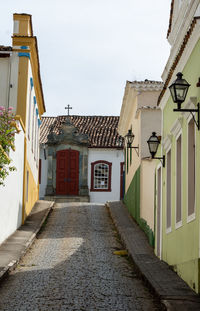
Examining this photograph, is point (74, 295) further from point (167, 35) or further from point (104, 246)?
point (167, 35)

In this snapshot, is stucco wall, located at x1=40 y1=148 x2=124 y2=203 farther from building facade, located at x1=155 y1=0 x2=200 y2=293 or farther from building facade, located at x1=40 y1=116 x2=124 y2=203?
building facade, located at x1=155 y1=0 x2=200 y2=293

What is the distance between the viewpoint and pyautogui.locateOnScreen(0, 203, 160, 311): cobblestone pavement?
823cm

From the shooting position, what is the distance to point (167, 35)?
16.4 m

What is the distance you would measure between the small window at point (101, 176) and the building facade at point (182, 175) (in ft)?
60.5

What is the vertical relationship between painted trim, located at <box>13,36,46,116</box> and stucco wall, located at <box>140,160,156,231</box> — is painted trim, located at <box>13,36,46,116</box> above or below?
above

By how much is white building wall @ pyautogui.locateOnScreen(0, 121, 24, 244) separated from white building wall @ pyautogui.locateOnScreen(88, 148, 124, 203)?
45.5ft

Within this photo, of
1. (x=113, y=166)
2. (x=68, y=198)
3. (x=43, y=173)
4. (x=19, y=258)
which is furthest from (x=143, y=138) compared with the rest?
(x=43, y=173)

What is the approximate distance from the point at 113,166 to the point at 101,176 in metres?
0.94

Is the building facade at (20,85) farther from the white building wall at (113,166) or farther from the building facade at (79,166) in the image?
the white building wall at (113,166)

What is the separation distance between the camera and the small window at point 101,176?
32438mm

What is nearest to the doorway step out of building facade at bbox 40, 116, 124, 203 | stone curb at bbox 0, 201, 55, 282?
building facade at bbox 40, 116, 124, 203

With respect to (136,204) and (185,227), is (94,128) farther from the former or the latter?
(185,227)

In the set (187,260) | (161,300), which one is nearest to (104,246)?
(187,260)

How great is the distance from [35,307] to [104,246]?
752 centimetres
